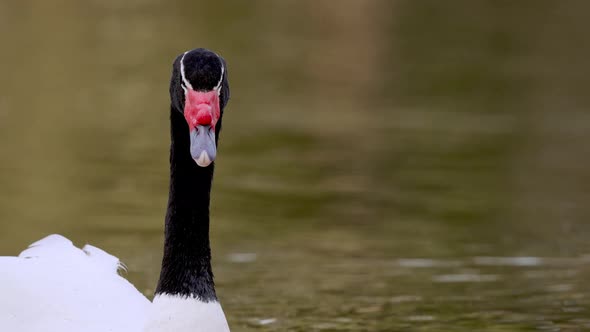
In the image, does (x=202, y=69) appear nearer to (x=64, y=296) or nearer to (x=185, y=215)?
(x=185, y=215)

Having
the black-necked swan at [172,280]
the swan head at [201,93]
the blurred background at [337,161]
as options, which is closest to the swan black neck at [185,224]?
the black-necked swan at [172,280]

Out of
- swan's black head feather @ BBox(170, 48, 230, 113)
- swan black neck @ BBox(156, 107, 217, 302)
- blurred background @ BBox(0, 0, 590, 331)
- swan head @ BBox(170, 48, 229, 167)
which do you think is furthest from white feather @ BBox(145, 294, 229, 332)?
blurred background @ BBox(0, 0, 590, 331)

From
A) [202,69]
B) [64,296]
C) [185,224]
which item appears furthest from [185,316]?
[202,69]

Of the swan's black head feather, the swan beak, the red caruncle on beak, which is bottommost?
the swan beak

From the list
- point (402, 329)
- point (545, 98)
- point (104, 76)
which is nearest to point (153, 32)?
point (104, 76)

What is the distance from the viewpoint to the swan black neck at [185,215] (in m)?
6.28

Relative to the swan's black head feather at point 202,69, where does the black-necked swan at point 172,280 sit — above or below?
below

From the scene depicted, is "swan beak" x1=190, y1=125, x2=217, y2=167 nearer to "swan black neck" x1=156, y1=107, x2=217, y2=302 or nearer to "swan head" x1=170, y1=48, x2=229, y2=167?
"swan head" x1=170, y1=48, x2=229, y2=167

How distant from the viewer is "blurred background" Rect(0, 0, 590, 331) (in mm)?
8797

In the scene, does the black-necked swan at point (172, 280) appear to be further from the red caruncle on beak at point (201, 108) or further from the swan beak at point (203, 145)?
the swan beak at point (203, 145)

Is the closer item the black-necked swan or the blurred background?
the black-necked swan

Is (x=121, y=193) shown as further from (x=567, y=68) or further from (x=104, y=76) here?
(x=567, y=68)

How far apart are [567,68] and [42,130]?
28.1 feet

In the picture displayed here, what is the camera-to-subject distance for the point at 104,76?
1859cm
